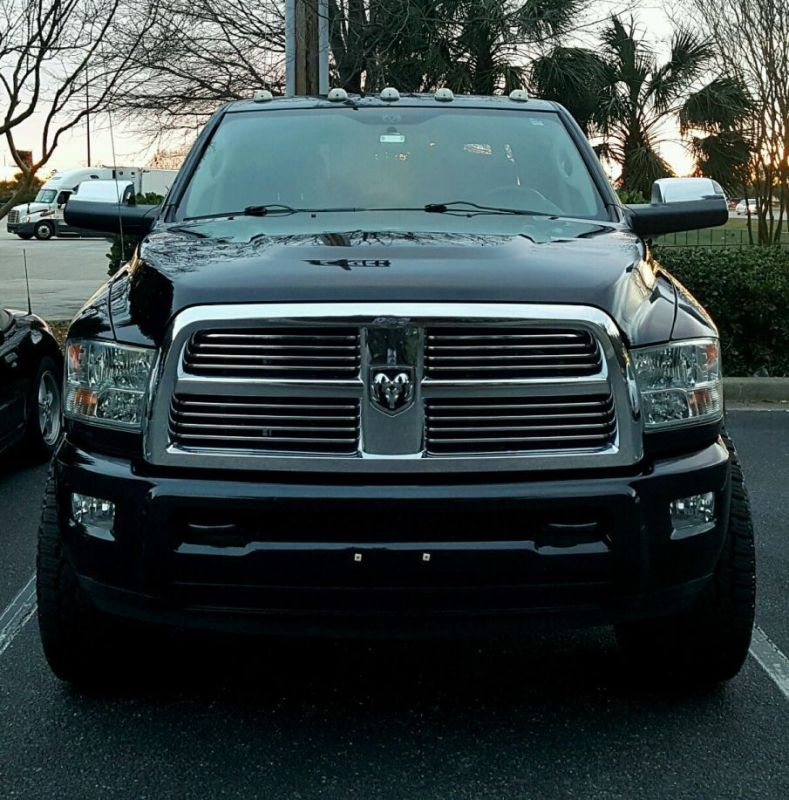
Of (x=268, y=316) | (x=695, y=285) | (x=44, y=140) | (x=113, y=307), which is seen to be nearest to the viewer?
(x=268, y=316)

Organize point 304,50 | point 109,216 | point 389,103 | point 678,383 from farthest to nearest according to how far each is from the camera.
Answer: point 304,50, point 389,103, point 109,216, point 678,383

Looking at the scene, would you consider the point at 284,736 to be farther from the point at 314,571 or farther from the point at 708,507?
the point at 708,507

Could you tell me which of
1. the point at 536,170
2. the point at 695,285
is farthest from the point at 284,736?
the point at 695,285

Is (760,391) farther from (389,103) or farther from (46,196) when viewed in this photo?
(46,196)

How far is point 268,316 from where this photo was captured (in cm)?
309

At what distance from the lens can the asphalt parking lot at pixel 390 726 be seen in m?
3.21

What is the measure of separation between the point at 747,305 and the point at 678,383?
7202mm

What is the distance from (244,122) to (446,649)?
2216 mm

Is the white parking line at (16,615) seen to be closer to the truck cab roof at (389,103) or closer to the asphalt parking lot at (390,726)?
the asphalt parking lot at (390,726)

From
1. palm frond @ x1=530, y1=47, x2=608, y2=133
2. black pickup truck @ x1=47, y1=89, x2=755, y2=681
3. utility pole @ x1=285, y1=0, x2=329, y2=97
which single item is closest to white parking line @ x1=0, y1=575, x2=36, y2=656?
black pickup truck @ x1=47, y1=89, x2=755, y2=681

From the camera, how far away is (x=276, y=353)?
3.11 metres

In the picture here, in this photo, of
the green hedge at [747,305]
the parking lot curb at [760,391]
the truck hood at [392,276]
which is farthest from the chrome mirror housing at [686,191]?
the green hedge at [747,305]

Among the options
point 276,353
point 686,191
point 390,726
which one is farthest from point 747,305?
point 276,353

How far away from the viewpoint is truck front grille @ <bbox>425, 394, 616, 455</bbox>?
312 cm
